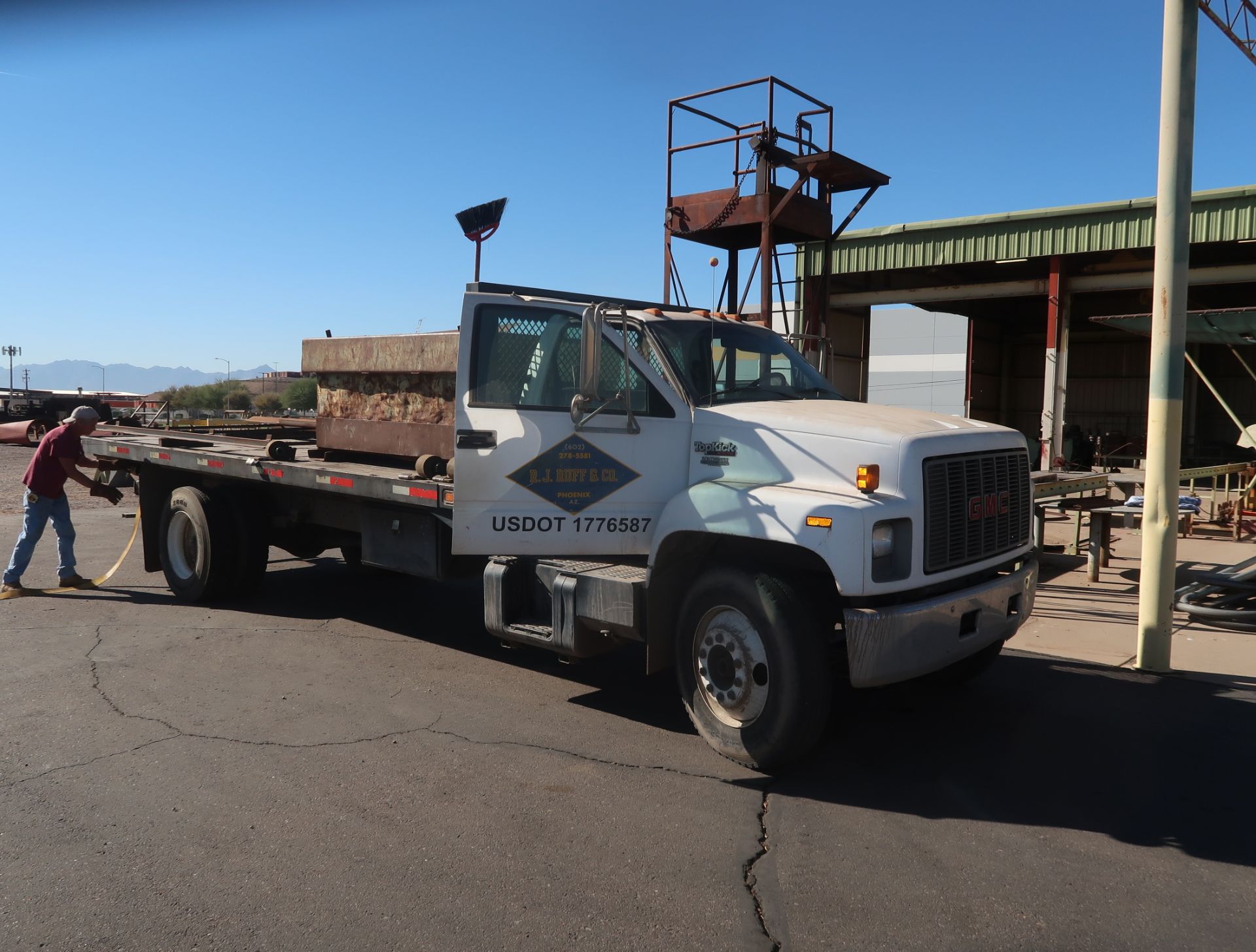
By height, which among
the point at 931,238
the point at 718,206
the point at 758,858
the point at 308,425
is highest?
the point at 931,238

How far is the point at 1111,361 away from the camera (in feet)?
113

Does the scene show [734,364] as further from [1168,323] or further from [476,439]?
[1168,323]

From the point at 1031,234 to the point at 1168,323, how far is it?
15541mm

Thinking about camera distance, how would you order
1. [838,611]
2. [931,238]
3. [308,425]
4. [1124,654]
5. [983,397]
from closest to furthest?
[838,611] → [1124,654] → [308,425] → [931,238] → [983,397]

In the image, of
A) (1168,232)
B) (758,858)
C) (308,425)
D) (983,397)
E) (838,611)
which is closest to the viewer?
(758,858)

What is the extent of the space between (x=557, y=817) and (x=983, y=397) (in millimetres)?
32975

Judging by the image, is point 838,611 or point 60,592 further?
point 60,592

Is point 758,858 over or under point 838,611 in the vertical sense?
under

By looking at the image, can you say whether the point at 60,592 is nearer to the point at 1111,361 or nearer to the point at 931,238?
the point at 931,238

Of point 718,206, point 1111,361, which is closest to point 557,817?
point 718,206

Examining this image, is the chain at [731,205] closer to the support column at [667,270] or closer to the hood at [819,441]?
the support column at [667,270]

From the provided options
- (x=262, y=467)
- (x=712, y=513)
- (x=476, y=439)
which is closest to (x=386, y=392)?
(x=262, y=467)

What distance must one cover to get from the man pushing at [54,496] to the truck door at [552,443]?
5225mm

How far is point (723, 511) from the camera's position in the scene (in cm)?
499
